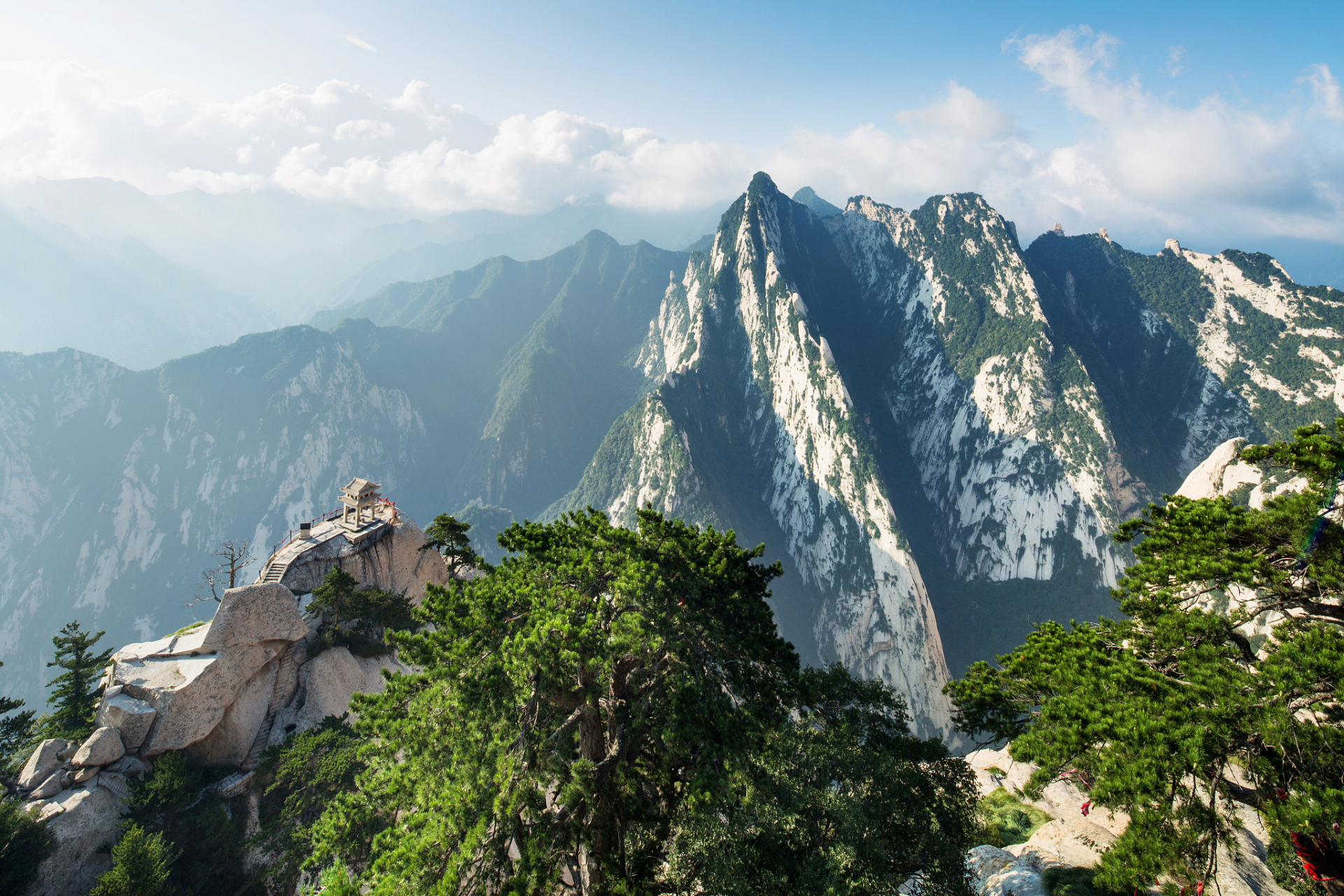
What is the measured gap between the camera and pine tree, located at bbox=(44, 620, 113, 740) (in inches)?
1150

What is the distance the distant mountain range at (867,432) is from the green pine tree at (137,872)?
10598 centimetres

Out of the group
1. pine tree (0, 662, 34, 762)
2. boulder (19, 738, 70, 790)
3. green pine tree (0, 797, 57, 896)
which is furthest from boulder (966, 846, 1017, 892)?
pine tree (0, 662, 34, 762)

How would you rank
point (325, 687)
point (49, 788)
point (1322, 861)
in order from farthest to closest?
point (325, 687)
point (49, 788)
point (1322, 861)

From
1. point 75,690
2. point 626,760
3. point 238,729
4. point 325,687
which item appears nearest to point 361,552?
point 325,687

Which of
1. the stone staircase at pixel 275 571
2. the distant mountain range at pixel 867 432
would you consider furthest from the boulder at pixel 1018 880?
the distant mountain range at pixel 867 432

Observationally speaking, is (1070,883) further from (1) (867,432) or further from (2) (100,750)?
(1) (867,432)

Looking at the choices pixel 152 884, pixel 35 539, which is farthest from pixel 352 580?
pixel 35 539

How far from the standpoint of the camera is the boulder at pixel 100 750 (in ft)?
88.2

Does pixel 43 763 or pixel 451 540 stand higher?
pixel 451 540

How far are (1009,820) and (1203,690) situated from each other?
67.9 ft

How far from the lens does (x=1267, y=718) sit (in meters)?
10.5

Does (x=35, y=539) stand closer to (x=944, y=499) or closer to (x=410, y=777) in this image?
(x=410, y=777)

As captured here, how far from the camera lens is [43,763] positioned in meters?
26.6

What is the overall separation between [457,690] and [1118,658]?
19.5m
